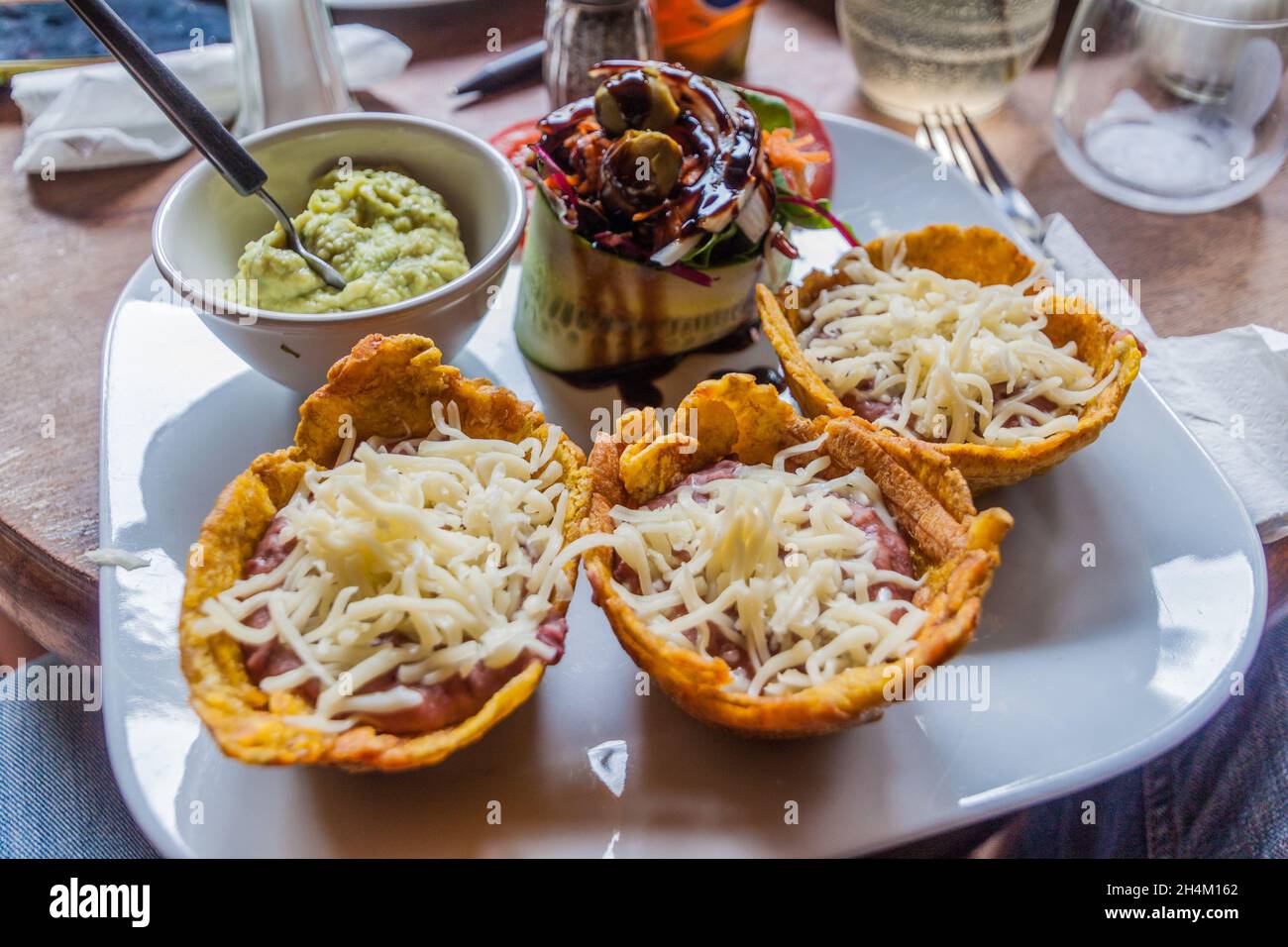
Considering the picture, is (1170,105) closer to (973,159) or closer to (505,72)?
(973,159)

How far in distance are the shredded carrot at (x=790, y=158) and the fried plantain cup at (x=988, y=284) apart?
284 mm

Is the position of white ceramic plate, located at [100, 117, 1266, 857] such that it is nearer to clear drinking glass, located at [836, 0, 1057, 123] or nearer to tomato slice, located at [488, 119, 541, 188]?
tomato slice, located at [488, 119, 541, 188]

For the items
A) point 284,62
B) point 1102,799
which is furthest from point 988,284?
point 284,62

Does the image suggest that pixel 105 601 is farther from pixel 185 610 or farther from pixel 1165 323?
pixel 1165 323

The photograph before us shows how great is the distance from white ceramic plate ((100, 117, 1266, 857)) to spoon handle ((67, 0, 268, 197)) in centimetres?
45

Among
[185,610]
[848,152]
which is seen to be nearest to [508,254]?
[185,610]

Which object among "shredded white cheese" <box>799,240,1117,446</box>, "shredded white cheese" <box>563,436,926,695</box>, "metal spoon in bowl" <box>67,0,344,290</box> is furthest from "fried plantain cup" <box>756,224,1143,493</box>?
"metal spoon in bowl" <box>67,0,344,290</box>

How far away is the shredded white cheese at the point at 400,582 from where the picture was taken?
146 centimetres

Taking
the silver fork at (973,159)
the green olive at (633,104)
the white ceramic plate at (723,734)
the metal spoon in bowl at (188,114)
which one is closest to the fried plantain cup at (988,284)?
the white ceramic plate at (723,734)

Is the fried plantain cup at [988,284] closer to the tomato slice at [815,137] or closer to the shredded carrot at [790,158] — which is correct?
the shredded carrot at [790,158]

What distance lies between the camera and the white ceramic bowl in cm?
198
